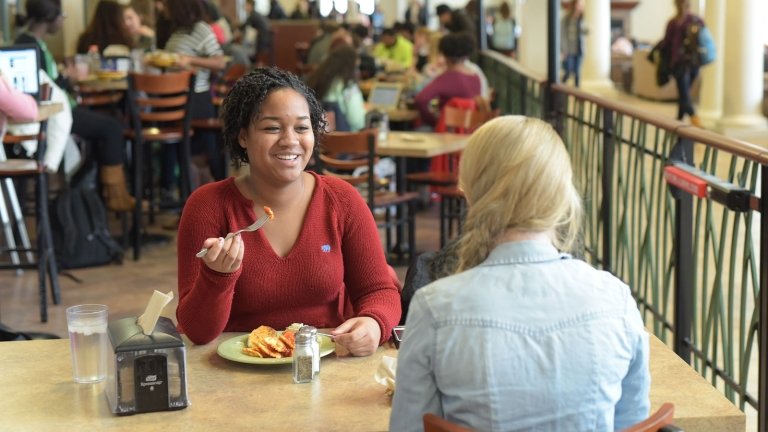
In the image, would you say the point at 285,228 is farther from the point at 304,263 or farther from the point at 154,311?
the point at 154,311

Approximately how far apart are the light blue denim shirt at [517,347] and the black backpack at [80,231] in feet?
17.0

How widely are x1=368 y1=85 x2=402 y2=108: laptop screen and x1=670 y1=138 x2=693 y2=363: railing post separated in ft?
13.8

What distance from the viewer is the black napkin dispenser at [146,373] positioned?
2.02 m

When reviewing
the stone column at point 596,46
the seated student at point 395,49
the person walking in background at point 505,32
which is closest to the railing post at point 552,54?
the seated student at point 395,49

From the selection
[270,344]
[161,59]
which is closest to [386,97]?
[161,59]

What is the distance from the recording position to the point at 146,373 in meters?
2.04

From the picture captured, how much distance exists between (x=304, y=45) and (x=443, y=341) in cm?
1596

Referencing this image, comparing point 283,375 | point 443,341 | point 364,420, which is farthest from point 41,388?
point 443,341

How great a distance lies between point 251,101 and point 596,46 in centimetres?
1637

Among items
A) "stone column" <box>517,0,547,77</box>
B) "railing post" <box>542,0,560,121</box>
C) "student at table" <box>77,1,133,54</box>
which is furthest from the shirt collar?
"stone column" <box>517,0,547,77</box>

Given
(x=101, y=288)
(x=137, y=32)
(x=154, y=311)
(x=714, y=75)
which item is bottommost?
(x=101, y=288)

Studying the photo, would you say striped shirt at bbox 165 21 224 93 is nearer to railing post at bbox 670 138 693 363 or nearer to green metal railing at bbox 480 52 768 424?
green metal railing at bbox 480 52 768 424

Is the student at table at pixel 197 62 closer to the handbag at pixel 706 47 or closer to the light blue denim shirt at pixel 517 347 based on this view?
the handbag at pixel 706 47

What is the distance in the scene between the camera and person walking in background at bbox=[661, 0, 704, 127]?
12.6m
